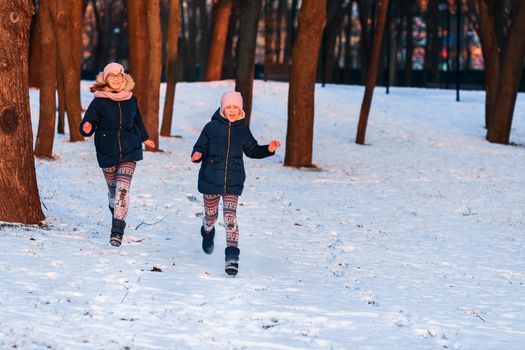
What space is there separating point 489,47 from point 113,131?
67.0 feet

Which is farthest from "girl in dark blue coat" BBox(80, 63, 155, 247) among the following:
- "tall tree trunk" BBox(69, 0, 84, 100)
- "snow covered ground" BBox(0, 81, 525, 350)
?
"tall tree trunk" BBox(69, 0, 84, 100)

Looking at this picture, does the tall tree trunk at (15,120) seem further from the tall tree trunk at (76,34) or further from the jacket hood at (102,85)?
the tall tree trunk at (76,34)

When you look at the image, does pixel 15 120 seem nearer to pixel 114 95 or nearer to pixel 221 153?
pixel 114 95

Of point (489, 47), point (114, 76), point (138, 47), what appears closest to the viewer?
point (114, 76)

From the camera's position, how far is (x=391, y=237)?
1357 cm

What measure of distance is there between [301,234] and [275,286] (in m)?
3.84

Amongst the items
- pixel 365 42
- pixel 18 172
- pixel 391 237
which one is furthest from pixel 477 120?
pixel 18 172

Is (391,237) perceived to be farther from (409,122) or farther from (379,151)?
(409,122)

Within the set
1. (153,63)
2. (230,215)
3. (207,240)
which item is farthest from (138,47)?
(230,215)

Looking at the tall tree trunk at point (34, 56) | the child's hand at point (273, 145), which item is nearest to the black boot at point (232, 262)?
the child's hand at point (273, 145)

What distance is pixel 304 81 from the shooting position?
21.6m

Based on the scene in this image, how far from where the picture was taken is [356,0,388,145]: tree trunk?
2544cm

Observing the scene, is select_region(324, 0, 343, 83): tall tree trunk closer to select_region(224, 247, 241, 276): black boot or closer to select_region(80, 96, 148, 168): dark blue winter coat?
select_region(80, 96, 148, 168): dark blue winter coat

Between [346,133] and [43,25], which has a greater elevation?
[43,25]
